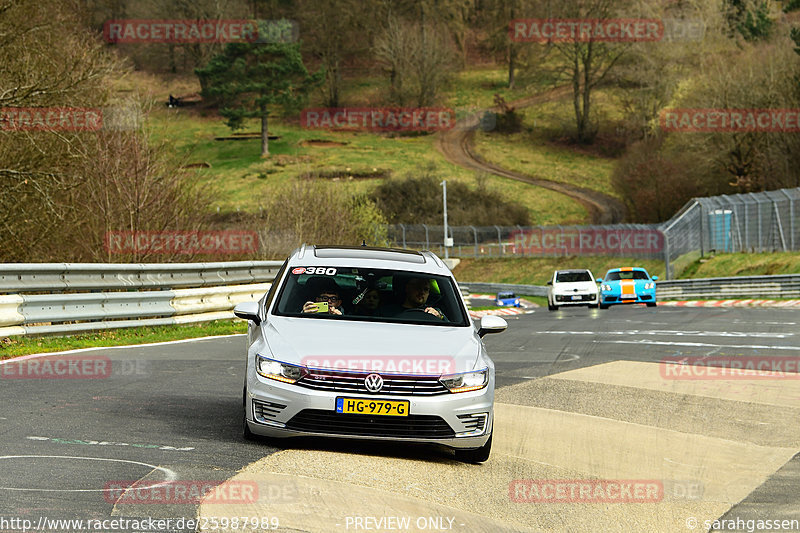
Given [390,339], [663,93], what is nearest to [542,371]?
[390,339]

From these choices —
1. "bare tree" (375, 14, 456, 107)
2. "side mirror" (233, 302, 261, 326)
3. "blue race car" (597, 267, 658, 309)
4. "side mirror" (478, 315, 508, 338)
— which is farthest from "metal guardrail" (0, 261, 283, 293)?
"bare tree" (375, 14, 456, 107)

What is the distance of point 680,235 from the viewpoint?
157 feet

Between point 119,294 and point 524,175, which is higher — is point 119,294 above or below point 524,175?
above

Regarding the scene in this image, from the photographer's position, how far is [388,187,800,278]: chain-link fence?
40350 mm

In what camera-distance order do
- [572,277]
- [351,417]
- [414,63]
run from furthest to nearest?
[414,63] → [572,277] → [351,417]

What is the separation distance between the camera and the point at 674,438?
895 cm

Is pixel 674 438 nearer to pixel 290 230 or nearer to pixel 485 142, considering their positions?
pixel 290 230

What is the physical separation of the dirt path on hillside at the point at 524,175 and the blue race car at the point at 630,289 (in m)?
51.1

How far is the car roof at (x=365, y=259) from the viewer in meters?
8.66

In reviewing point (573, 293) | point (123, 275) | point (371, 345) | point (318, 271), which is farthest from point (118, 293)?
point (573, 293)

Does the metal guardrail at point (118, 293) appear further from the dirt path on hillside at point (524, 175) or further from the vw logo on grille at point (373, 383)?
the dirt path on hillside at point (524, 175)

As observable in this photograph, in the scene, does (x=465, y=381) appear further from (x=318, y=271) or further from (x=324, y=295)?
(x=318, y=271)

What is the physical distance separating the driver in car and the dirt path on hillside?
78009 mm

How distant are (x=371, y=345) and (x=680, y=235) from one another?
42.7 meters
